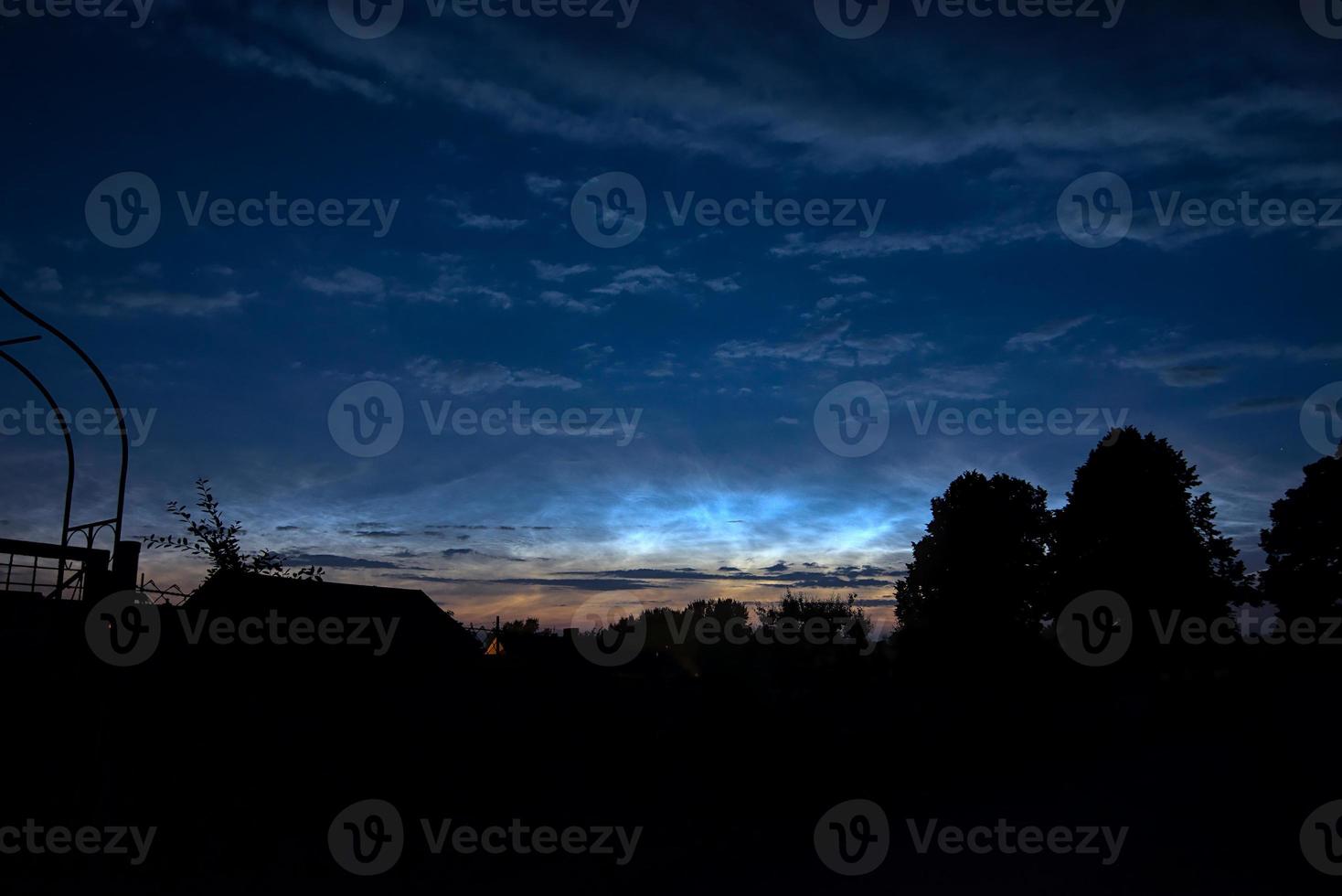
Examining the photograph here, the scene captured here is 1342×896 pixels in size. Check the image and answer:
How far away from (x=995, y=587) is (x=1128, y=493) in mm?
7899

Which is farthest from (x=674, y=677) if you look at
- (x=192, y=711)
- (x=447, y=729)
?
(x=192, y=711)

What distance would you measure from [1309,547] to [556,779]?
4375cm

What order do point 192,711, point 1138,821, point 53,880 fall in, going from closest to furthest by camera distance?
point 53,880 → point 192,711 → point 1138,821

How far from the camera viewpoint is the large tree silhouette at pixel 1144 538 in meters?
37.1

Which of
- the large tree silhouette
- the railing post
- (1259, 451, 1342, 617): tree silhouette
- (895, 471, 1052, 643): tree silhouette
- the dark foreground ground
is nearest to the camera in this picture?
the railing post

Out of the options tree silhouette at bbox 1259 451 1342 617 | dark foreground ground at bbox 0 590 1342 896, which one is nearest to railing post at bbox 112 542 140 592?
dark foreground ground at bbox 0 590 1342 896

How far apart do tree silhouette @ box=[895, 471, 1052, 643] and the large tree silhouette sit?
8.13 feet

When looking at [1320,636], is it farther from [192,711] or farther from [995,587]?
[192,711]

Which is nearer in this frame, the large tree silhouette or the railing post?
the railing post

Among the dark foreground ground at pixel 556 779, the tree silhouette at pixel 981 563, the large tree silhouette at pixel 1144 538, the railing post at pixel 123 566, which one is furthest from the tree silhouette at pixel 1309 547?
the railing post at pixel 123 566

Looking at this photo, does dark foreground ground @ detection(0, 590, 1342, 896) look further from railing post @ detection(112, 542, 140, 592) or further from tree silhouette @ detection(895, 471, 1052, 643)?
tree silhouette @ detection(895, 471, 1052, 643)

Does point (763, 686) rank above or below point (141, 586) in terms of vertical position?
below

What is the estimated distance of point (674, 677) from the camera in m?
15.6

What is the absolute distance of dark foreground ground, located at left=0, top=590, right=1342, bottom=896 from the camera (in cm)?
927
